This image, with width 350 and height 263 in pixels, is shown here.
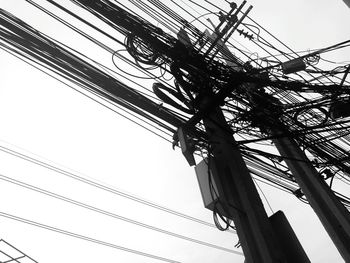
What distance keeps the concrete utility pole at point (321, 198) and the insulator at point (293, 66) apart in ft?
3.12

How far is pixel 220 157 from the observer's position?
9.14ft

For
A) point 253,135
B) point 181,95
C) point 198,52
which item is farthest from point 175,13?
point 253,135

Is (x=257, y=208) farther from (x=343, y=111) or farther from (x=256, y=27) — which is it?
(x=256, y=27)

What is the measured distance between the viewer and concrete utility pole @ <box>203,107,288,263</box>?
2.19 m

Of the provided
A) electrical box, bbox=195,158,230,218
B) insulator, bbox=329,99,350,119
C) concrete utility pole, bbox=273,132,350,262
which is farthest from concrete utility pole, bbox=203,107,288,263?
insulator, bbox=329,99,350,119

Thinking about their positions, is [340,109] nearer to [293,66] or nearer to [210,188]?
[293,66]

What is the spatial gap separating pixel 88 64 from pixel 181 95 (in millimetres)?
1103

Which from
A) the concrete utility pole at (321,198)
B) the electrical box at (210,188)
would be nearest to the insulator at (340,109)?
the concrete utility pole at (321,198)

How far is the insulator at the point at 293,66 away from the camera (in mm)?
3746

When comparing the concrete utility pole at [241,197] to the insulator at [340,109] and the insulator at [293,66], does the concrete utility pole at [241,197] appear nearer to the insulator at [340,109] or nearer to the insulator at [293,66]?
the insulator at [293,66]

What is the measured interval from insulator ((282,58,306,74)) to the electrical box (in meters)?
1.93

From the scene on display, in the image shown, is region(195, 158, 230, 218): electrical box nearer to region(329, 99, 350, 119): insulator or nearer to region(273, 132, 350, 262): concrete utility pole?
region(273, 132, 350, 262): concrete utility pole

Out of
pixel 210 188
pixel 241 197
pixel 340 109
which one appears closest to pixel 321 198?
pixel 340 109

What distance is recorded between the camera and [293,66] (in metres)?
3.75
